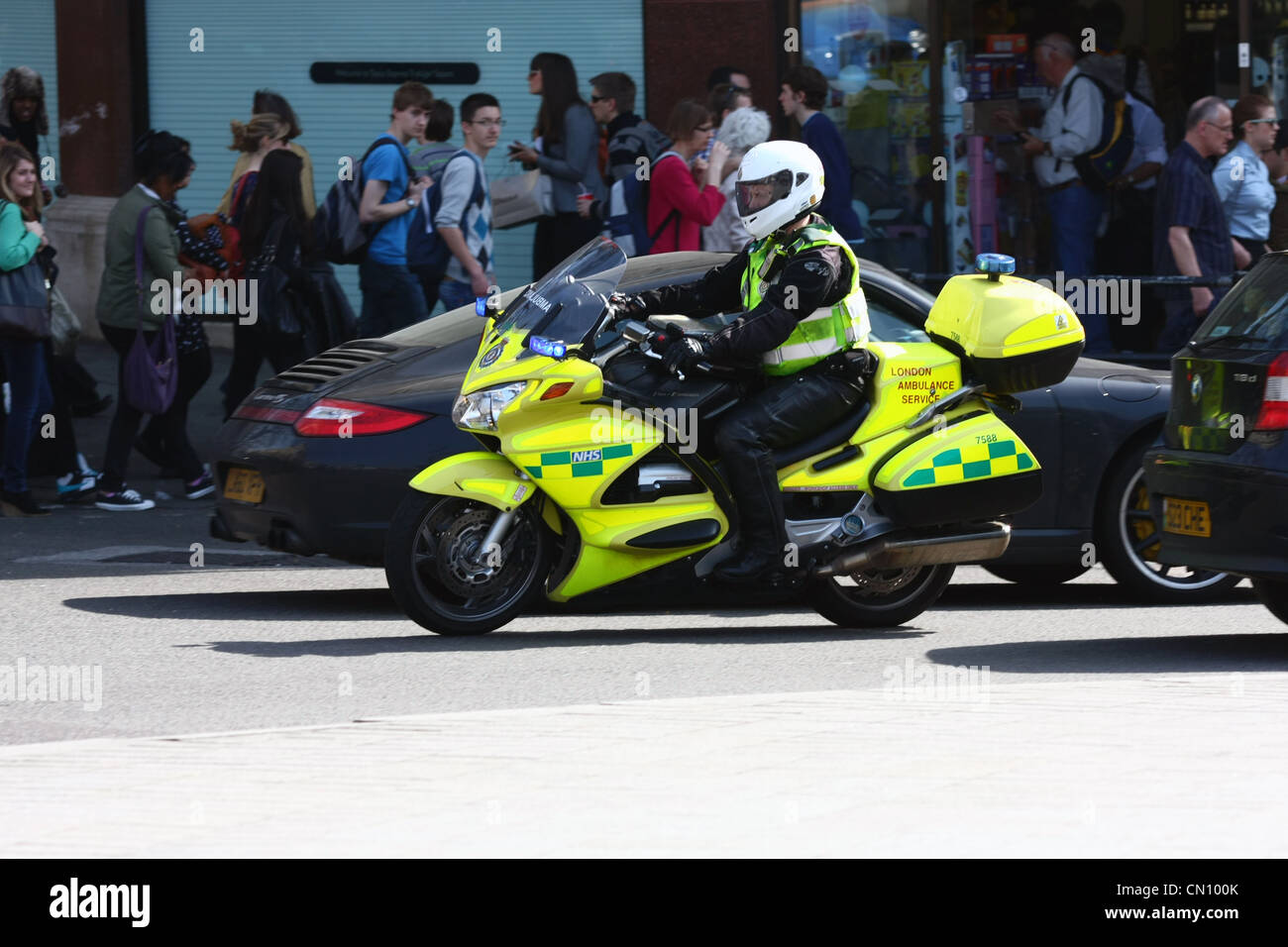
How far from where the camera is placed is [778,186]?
333 inches

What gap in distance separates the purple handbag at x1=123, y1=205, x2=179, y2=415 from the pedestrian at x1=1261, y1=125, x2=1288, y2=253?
694 centimetres

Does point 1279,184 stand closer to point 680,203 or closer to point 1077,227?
point 1077,227

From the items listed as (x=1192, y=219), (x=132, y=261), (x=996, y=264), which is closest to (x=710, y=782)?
(x=996, y=264)

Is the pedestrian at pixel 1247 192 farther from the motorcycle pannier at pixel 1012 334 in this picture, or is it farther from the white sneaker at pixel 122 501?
the white sneaker at pixel 122 501

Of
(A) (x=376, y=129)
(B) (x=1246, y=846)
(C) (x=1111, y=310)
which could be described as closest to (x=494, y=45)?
(A) (x=376, y=129)

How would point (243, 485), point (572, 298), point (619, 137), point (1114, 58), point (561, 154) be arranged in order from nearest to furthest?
point (572, 298), point (243, 485), point (619, 137), point (561, 154), point (1114, 58)

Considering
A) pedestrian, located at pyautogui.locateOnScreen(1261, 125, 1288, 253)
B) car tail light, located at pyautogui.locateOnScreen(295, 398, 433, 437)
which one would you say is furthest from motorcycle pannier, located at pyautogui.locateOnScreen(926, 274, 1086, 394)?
pedestrian, located at pyautogui.locateOnScreen(1261, 125, 1288, 253)

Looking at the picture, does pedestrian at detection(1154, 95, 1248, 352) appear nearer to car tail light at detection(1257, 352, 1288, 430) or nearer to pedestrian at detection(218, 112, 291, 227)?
car tail light at detection(1257, 352, 1288, 430)

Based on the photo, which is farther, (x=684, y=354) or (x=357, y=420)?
(x=357, y=420)

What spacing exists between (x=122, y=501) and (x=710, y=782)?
24.8 feet

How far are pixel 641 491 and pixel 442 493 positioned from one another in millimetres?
787

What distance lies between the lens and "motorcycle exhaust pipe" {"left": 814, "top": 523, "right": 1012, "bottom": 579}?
8.45 metres

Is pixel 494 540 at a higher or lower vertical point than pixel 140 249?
lower

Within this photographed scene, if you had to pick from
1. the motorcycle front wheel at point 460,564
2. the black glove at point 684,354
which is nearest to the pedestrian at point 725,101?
the black glove at point 684,354
